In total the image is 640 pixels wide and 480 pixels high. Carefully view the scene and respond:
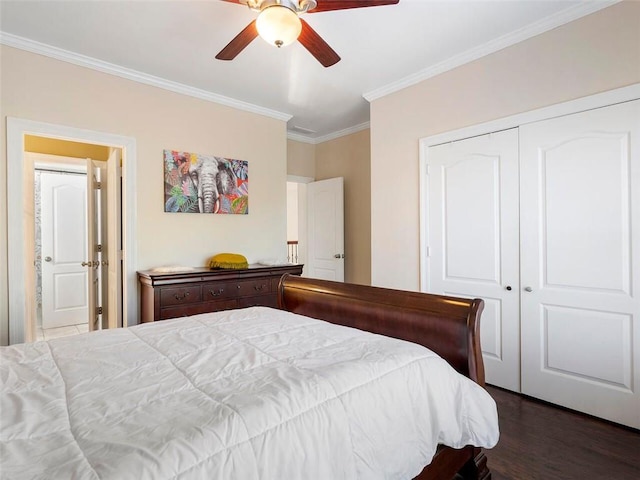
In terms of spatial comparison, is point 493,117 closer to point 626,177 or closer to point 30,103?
point 626,177

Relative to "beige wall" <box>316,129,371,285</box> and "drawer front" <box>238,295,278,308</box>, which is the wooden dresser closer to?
"drawer front" <box>238,295,278,308</box>

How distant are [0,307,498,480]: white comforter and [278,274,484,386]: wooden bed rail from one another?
177mm

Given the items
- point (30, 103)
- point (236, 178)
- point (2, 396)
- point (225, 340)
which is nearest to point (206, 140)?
point (236, 178)

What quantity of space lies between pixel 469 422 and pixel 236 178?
3305mm

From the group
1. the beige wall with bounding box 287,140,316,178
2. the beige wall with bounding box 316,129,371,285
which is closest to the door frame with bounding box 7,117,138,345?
the beige wall with bounding box 287,140,316,178

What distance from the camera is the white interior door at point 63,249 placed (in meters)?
4.69

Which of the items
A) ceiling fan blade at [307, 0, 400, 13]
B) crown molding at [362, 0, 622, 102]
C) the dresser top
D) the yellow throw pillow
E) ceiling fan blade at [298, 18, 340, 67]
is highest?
crown molding at [362, 0, 622, 102]

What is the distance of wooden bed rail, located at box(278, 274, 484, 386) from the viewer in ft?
5.10

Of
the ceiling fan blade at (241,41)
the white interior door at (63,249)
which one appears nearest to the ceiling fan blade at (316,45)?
the ceiling fan blade at (241,41)

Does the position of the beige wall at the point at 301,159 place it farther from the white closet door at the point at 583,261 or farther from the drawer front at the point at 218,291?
the white closet door at the point at 583,261

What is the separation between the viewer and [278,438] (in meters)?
0.91

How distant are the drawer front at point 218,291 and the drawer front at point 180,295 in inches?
2.3

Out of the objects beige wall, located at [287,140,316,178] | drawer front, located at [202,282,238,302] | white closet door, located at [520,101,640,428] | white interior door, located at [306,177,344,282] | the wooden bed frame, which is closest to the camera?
the wooden bed frame

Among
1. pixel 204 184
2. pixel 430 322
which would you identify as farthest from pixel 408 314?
pixel 204 184
